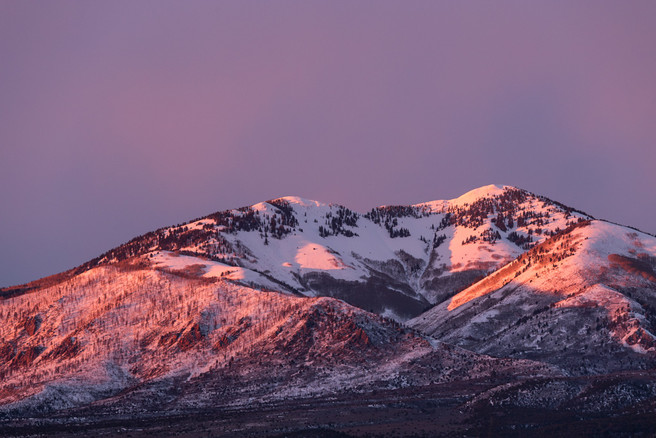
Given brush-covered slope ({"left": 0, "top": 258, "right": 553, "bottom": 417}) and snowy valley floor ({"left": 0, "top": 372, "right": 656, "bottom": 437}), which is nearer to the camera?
snowy valley floor ({"left": 0, "top": 372, "right": 656, "bottom": 437})

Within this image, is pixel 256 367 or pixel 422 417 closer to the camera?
pixel 422 417

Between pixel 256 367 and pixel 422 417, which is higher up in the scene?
pixel 256 367

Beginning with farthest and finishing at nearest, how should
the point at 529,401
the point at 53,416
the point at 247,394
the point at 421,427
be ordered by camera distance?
the point at 247,394 → the point at 53,416 → the point at 529,401 → the point at 421,427

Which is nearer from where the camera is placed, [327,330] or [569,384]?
[569,384]

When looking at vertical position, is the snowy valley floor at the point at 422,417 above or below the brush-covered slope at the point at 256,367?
below

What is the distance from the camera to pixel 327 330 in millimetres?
190375

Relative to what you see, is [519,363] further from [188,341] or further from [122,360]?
[122,360]

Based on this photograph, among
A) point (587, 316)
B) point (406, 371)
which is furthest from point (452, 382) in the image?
point (587, 316)

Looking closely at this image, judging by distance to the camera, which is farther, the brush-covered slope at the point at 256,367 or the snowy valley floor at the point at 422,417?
the brush-covered slope at the point at 256,367

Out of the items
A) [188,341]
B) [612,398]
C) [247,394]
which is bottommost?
[612,398]

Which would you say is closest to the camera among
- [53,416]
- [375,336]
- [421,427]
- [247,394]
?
[421,427]

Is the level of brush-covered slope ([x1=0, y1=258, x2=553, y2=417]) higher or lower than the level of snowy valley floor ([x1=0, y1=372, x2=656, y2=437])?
higher

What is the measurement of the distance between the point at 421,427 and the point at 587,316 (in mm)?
82178

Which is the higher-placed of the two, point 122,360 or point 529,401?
point 122,360
